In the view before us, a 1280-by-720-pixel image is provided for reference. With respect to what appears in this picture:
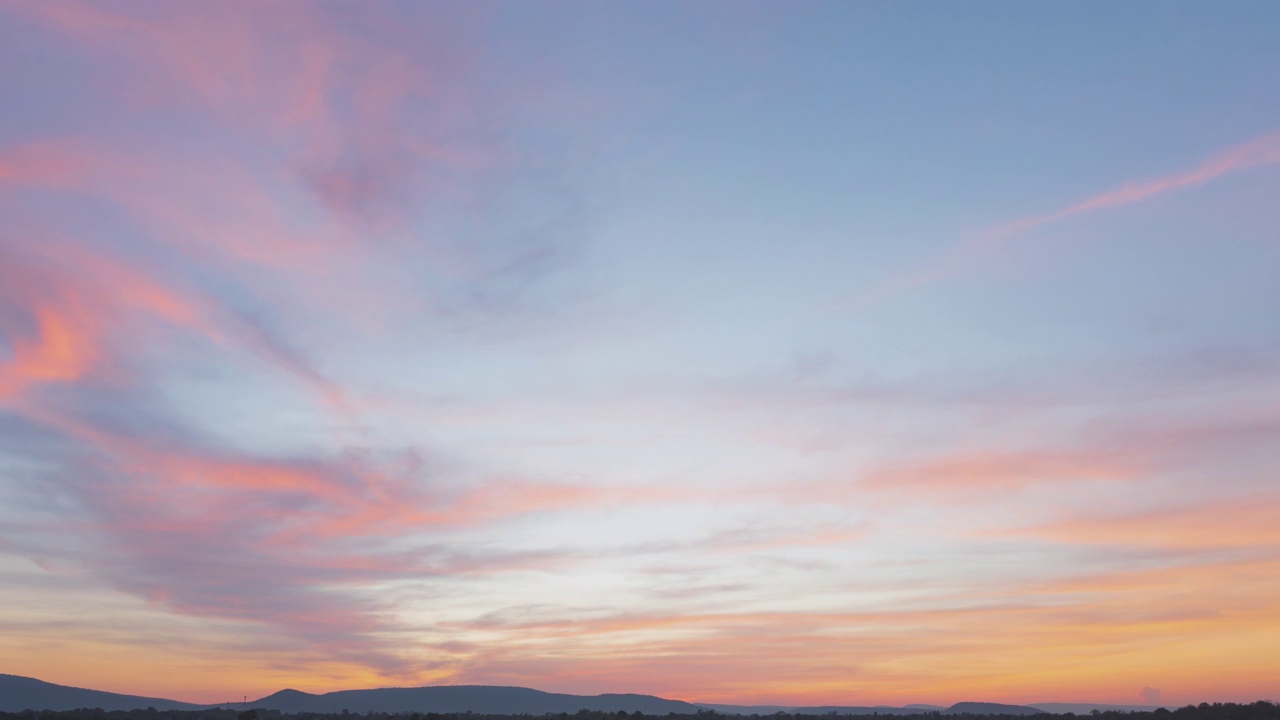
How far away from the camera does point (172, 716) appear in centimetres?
8375

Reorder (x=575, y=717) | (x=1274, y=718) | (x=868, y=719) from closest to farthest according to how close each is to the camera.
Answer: (x=1274, y=718) < (x=575, y=717) < (x=868, y=719)

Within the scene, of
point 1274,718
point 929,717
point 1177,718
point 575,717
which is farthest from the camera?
point 575,717

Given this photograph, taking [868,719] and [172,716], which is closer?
[172,716]

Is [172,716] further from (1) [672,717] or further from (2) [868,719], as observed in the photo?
(2) [868,719]

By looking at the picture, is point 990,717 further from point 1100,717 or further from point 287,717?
point 287,717

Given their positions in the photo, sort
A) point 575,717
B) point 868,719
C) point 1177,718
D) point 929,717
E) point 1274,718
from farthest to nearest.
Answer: point 868,719
point 575,717
point 929,717
point 1177,718
point 1274,718

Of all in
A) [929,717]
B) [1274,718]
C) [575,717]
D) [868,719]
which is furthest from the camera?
[868,719]

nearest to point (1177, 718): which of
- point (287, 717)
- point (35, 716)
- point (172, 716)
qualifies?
point (287, 717)

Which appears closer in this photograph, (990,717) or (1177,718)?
(1177,718)

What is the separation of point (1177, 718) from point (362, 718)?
73.5 metres

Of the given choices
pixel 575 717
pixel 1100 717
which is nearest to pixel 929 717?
pixel 1100 717

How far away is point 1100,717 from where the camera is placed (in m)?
93.6

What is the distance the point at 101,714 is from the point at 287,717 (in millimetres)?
15335

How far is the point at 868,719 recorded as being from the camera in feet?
328
